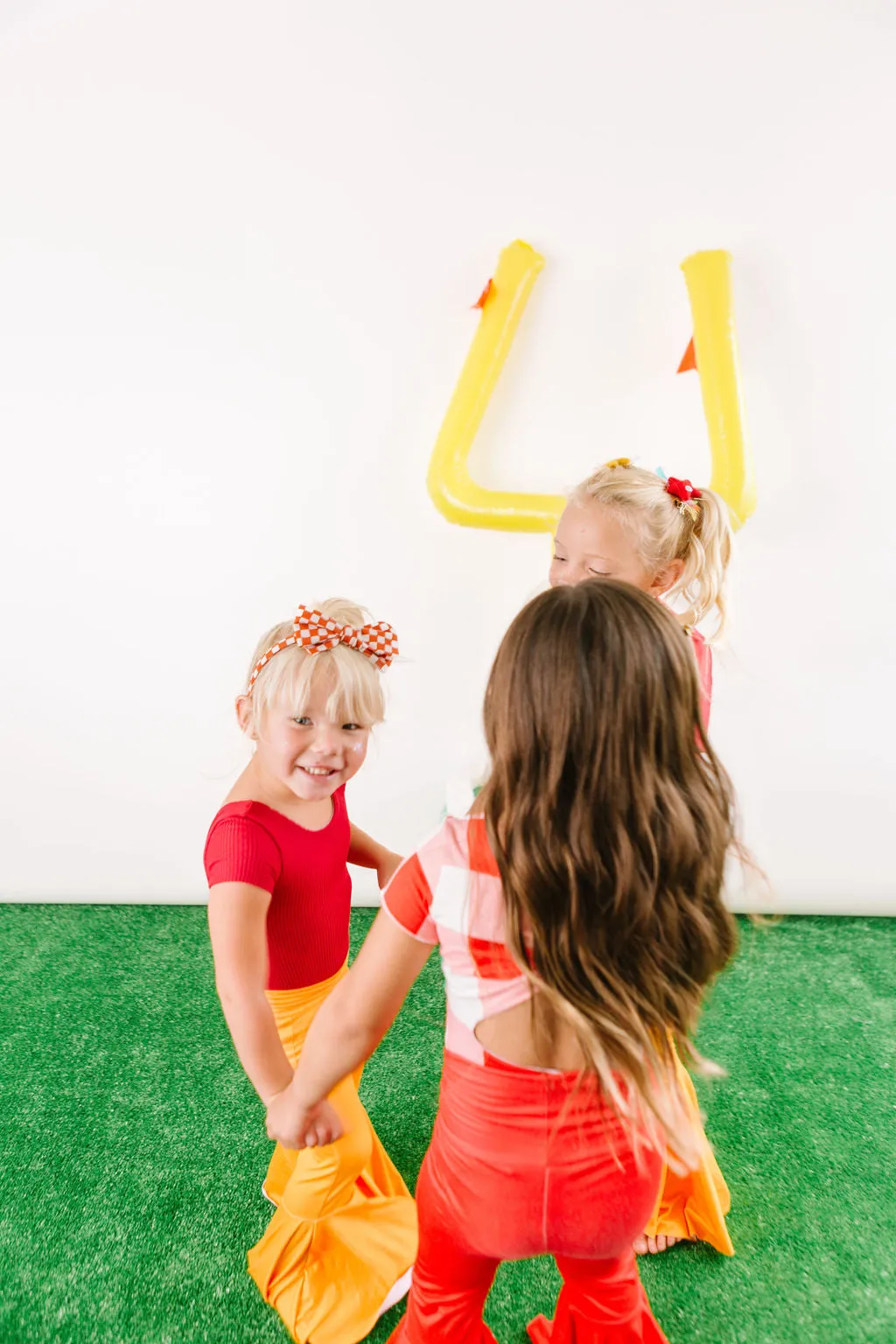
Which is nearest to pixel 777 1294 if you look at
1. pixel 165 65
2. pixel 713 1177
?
pixel 713 1177

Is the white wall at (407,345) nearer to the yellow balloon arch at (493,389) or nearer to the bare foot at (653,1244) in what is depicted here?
the yellow balloon arch at (493,389)

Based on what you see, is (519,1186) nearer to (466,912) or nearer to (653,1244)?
(466,912)

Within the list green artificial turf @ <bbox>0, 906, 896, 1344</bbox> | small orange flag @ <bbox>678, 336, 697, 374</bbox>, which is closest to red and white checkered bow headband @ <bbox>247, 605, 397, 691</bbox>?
green artificial turf @ <bbox>0, 906, 896, 1344</bbox>

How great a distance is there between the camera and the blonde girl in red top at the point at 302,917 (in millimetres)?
1202

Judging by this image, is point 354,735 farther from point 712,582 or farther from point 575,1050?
point 712,582

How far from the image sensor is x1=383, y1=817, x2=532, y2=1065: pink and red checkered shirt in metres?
0.94

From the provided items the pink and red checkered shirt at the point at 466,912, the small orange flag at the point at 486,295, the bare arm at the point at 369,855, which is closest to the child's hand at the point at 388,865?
the bare arm at the point at 369,855

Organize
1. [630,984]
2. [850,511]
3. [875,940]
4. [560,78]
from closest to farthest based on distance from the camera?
[630,984]
[560,78]
[850,511]
[875,940]

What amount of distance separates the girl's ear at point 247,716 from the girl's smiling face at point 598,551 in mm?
580

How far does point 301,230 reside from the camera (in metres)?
2.30

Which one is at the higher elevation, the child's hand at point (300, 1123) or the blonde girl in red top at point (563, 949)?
the blonde girl in red top at point (563, 949)

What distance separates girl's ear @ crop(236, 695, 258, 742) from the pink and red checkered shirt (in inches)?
18.7

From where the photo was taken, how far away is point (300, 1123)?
1.09 metres

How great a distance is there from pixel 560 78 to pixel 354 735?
6.29 feet
